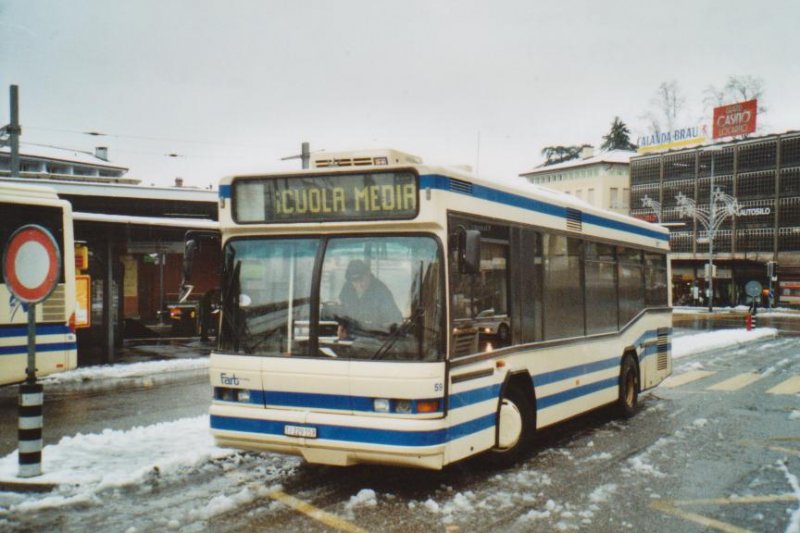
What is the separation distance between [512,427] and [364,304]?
2.19 m

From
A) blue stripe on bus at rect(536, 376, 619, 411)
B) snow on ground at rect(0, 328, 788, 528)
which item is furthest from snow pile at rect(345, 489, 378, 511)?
blue stripe on bus at rect(536, 376, 619, 411)

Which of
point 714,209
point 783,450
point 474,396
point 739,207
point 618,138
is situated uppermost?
point 618,138

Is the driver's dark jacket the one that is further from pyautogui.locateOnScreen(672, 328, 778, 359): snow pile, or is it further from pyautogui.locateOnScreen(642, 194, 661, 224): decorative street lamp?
pyautogui.locateOnScreen(642, 194, 661, 224): decorative street lamp

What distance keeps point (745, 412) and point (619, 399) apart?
2345 millimetres

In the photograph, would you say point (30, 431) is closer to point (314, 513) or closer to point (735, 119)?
point (314, 513)

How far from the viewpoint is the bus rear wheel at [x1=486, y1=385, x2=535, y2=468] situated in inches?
287

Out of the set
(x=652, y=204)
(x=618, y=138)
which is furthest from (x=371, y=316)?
(x=618, y=138)

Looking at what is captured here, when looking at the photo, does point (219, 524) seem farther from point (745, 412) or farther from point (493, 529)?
point (745, 412)

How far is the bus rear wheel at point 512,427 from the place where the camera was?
7301 millimetres

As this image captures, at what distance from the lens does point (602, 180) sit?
77000 millimetres

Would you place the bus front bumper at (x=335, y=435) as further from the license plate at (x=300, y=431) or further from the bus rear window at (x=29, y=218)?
the bus rear window at (x=29, y=218)

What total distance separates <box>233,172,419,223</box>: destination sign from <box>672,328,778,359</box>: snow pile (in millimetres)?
16004

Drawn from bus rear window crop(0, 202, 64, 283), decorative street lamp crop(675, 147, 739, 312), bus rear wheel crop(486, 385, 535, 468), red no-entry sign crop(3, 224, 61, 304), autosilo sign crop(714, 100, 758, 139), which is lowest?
bus rear wheel crop(486, 385, 535, 468)

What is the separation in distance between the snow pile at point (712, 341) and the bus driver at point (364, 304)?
1598 centimetres
